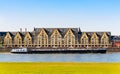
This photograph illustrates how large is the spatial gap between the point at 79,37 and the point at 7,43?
988 inches

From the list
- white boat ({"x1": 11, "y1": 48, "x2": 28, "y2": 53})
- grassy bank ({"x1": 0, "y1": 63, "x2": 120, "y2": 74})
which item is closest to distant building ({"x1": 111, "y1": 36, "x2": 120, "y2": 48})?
white boat ({"x1": 11, "y1": 48, "x2": 28, "y2": 53})

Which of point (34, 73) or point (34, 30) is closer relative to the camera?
point (34, 73)

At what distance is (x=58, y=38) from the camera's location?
481ft

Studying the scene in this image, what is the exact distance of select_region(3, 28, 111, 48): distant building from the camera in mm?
146000

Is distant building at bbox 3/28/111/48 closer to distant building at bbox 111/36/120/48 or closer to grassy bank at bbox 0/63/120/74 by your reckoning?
distant building at bbox 111/36/120/48

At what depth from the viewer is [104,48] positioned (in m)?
142

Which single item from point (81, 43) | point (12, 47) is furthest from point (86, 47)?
point (12, 47)

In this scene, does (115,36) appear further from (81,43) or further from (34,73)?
(34,73)

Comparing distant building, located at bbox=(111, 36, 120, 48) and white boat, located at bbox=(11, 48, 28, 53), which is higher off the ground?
distant building, located at bbox=(111, 36, 120, 48)

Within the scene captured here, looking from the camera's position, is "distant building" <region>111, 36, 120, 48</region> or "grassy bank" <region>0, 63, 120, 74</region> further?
"distant building" <region>111, 36, 120, 48</region>

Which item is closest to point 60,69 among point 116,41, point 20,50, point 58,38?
point 20,50

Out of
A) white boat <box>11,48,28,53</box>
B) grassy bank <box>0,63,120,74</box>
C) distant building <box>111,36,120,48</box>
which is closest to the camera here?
grassy bank <box>0,63,120,74</box>

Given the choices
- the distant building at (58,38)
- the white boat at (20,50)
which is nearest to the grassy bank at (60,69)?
the white boat at (20,50)

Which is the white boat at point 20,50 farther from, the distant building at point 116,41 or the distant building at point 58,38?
the distant building at point 116,41
